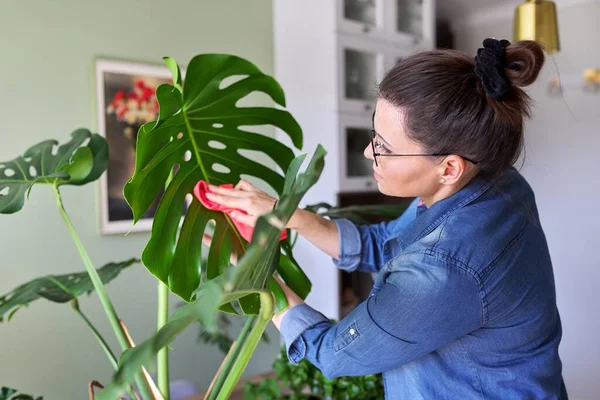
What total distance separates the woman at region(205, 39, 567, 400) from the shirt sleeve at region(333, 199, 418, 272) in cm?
25

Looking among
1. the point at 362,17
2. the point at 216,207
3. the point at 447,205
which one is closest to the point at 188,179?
the point at 216,207

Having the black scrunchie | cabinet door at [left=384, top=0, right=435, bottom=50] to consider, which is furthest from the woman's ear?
cabinet door at [left=384, top=0, right=435, bottom=50]

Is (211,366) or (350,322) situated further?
(211,366)

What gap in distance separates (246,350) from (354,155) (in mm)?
1572

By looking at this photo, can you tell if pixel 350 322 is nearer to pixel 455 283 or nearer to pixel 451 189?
pixel 455 283

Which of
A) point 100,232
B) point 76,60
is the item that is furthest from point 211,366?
point 76,60

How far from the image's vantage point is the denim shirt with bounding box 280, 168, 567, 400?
2.58ft

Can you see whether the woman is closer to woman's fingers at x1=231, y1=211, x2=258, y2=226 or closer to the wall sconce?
woman's fingers at x1=231, y1=211, x2=258, y2=226

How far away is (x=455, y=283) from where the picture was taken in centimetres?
78

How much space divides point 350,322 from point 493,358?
242 mm

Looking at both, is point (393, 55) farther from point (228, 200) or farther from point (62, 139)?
point (228, 200)

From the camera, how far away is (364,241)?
3.99 ft

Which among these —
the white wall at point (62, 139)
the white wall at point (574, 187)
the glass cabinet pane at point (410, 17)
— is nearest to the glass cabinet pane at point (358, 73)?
the glass cabinet pane at point (410, 17)

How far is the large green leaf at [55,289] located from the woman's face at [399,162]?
620mm
